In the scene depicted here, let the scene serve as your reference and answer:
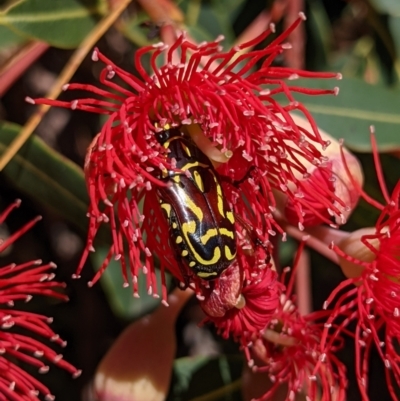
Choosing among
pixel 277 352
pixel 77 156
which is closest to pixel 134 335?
pixel 277 352

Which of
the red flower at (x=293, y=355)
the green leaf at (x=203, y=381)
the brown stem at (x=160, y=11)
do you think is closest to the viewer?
the red flower at (x=293, y=355)

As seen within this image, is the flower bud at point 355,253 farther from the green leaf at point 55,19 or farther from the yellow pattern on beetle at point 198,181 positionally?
the green leaf at point 55,19

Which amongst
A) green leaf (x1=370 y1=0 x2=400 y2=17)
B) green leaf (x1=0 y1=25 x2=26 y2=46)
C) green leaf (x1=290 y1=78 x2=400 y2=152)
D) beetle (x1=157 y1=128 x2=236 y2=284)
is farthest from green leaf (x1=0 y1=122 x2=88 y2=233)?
green leaf (x1=370 y1=0 x2=400 y2=17)

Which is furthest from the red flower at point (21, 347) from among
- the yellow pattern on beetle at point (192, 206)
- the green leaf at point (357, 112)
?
the green leaf at point (357, 112)

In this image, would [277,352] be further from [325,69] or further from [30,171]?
[325,69]

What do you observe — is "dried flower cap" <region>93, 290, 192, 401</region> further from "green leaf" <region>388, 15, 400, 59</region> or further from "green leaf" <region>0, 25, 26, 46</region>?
"green leaf" <region>388, 15, 400, 59</region>
